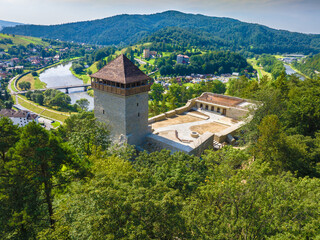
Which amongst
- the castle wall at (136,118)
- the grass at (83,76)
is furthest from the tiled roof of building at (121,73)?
the grass at (83,76)

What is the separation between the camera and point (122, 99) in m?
27.5

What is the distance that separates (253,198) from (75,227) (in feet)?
32.3

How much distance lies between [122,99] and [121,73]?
3.03 metres

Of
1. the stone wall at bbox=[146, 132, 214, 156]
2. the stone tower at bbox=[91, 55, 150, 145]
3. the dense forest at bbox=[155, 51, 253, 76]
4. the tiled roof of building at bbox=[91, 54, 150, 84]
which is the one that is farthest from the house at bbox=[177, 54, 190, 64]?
the tiled roof of building at bbox=[91, 54, 150, 84]

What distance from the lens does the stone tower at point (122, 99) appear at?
27.5m

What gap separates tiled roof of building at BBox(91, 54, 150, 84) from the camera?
89.1ft

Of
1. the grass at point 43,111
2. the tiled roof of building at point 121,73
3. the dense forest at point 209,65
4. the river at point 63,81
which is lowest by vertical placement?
the grass at point 43,111

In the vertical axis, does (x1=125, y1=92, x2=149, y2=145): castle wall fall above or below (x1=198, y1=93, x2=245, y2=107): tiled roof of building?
above

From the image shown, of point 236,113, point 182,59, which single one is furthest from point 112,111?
point 182,59

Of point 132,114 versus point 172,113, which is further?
point 172,113

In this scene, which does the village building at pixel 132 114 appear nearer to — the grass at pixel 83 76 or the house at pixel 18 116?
the house at pixel 18 116

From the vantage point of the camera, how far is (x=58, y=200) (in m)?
16.2

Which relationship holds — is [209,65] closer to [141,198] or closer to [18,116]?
[18,116]

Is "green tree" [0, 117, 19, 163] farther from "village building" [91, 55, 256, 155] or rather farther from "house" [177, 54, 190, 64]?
"house" [177, 54, 190, 64]
